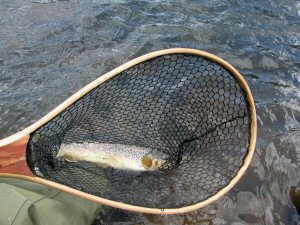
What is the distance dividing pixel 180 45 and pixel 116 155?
112 inches

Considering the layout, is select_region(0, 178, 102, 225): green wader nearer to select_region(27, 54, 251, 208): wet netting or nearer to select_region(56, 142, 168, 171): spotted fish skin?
select_region(27, 54, 251, 208): wet netting

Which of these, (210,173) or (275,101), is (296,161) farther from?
(210,173)

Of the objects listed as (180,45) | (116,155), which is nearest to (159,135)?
(116,155)

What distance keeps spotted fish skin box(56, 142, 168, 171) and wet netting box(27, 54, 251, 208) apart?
43 mm

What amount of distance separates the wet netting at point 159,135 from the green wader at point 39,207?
163 millimetres

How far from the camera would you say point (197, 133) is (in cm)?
311

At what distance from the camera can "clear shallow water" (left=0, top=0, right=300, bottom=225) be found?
355 centimetres

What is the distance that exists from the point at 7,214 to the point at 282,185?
260 centimetres

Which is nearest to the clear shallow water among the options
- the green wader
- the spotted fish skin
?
the spotted fish skin

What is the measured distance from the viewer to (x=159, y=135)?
10.8ft

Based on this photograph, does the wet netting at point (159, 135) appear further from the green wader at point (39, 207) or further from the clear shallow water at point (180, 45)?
the clear shallow water at point (180, 45)

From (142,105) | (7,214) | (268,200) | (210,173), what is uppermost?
(7,214)

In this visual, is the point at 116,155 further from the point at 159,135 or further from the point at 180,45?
the point at 180,45

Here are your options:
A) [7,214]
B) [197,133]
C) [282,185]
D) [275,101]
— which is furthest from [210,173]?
[275,101]
